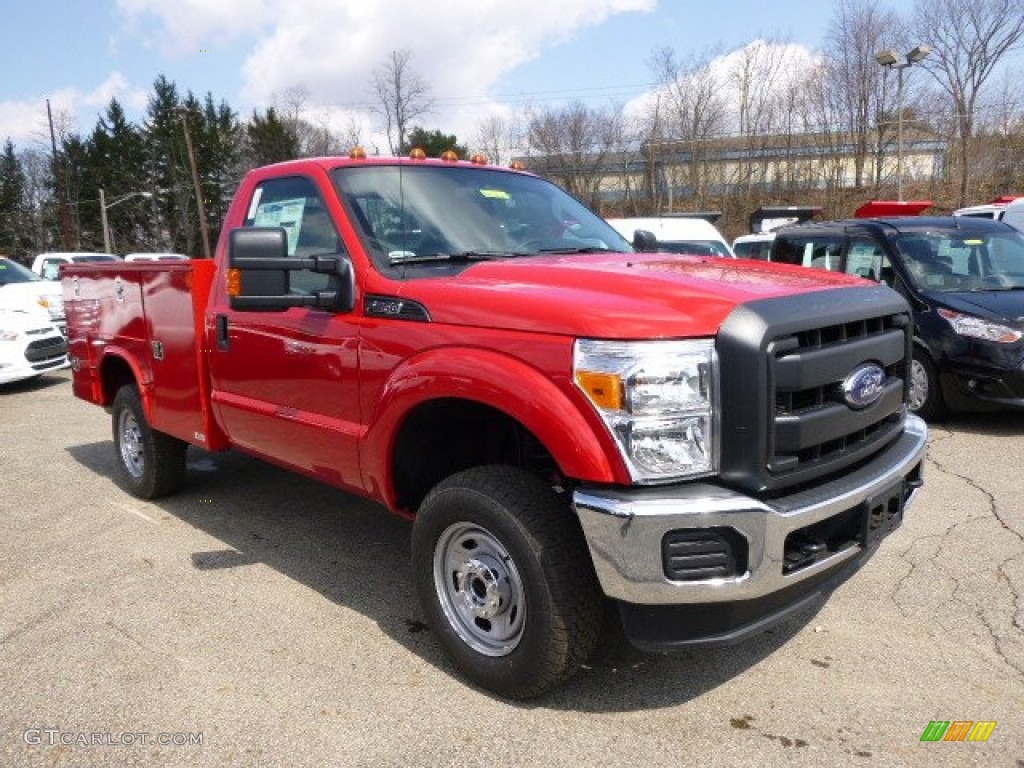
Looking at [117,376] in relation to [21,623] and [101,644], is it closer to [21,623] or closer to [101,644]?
[21,623]

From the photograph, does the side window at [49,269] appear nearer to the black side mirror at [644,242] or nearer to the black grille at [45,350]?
the black grille at [45,350]

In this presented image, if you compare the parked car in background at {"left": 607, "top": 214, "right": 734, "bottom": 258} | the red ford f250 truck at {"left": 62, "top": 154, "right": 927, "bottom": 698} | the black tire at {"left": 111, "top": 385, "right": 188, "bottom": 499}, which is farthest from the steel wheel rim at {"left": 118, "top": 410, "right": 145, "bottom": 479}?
the parked car in background at {"left": 607, "top": 214, "right": 734, "bottom": 258}

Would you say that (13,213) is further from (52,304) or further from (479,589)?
(479,589)

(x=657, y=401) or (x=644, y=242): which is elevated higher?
(x=644, y=242)

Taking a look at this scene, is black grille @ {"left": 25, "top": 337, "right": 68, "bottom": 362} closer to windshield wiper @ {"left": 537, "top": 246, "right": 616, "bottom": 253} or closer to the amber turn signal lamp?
windshield wiper @ {"left": 537, "top": 246, "right": 616, "bottom": 253}

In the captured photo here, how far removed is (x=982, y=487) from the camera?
5.22 m

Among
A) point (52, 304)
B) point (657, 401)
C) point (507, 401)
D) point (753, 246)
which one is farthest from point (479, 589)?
point (753, 246)

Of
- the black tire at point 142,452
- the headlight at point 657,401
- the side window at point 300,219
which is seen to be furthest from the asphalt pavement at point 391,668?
the side window at point 300,219

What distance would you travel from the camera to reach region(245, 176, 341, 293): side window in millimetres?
3580

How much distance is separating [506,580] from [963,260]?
6.44 meters

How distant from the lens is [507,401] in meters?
2.62

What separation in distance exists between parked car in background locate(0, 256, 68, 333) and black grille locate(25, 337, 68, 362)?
0.32m

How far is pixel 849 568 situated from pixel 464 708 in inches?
58.8

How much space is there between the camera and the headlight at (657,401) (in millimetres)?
2398
